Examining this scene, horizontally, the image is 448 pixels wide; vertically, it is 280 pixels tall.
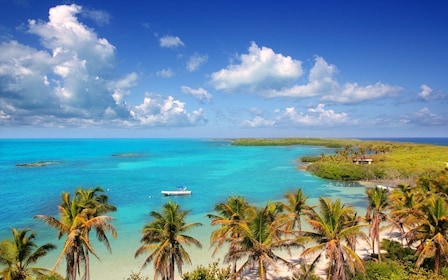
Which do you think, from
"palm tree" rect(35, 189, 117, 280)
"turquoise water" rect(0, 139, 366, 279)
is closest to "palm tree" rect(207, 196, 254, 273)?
"palm tree" rect(35, 189, 117, 280)

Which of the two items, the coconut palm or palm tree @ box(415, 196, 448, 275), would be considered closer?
palm tree @ box(415, 196, 448, 275)

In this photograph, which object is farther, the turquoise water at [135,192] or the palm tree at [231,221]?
the turquoise water at [135,192]

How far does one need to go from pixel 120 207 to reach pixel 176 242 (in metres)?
41.4

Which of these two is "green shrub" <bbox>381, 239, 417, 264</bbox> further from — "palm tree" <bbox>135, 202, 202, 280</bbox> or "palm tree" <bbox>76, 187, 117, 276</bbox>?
"palm tree" <bbox>76, 187, 117, 276</bbox>

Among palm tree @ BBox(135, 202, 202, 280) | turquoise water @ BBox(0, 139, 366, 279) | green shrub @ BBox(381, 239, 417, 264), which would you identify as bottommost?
turquoise water @ BBox(0, 139, 366, 279)

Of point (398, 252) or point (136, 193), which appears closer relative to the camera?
point (398, 252)

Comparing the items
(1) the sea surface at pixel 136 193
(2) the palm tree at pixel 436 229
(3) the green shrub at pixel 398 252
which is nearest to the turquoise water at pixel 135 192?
(1) the sea surface at pixel 136 193

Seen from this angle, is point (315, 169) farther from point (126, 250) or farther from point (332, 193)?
point (126, 250)

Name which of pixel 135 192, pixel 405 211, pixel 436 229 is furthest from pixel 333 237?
pixel 135 192

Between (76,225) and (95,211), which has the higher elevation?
(95,211)

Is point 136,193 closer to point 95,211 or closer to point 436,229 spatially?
point 95,211

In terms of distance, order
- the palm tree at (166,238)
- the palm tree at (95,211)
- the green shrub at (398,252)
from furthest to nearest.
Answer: the green shrub at (398,252), the palm tree at (166,238), the palm tree at (95,211)

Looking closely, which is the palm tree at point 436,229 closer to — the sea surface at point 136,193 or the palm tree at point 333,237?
the palm tree at point 333,237

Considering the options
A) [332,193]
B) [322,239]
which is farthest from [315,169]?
[322,239]
